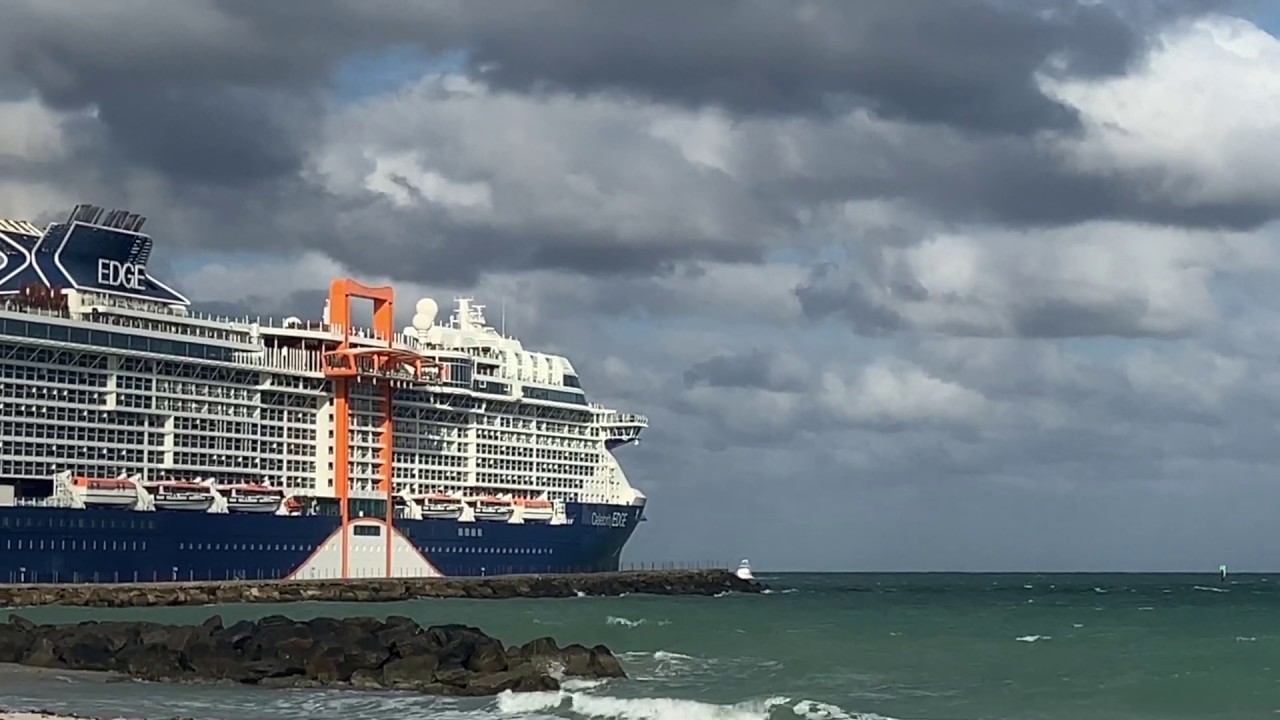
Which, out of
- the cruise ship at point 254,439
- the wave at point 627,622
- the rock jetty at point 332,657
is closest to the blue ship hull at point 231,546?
the cruise ship at point 254,439

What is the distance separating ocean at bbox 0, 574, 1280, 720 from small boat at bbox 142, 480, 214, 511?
6284mm

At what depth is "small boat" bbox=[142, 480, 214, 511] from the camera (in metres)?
72.0

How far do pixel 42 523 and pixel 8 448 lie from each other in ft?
11.9

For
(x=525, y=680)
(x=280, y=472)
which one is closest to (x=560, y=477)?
(x=280, y=472)

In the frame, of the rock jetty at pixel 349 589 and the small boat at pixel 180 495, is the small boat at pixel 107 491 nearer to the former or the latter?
the small boat at pixel 180 495

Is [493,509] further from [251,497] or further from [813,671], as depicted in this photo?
[813,671]

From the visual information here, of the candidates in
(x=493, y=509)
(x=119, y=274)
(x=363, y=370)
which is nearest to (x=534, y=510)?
(x=493, y=509)

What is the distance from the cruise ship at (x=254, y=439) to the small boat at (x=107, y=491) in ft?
0.24

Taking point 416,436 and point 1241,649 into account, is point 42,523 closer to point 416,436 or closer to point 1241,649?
point 416,436

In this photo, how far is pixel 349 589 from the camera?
74.3 m

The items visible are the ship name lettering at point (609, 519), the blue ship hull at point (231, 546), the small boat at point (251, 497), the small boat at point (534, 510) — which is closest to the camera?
the blue ship hull at point (231, 546)

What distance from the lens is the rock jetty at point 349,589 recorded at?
214 ft

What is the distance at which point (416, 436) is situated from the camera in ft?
282

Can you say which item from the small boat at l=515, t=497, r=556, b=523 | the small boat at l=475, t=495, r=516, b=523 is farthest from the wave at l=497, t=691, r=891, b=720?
the small boat at l=515, t=497, r=556, b=523
